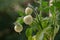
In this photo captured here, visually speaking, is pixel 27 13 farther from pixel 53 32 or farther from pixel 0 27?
pixel 0 27

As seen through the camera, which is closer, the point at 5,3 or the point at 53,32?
the point at 53,32

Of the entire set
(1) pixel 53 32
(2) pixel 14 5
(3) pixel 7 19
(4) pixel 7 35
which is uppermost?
(1) pixel 53 32

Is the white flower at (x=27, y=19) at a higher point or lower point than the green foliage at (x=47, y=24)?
higher

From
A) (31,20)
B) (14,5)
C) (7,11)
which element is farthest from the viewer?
(7,11)

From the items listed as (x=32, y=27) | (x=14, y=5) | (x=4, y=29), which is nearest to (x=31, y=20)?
(x=32, y=27)

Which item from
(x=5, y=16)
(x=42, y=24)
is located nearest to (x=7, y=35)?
(x=5, y=16)

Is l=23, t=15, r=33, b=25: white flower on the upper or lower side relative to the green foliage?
upper

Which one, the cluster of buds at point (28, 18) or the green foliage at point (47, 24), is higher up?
the cluster of buds at point (28, 18)

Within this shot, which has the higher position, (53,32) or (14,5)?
(53,32)

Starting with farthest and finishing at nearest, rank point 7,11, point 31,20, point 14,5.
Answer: point 7,11, point 14,5, point 31,20

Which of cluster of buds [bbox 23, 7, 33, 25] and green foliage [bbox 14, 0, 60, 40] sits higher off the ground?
cluster of buds [bbox 23, 7, 33, 25]
